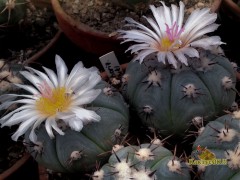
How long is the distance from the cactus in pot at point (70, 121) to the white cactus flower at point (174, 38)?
0.43 feet

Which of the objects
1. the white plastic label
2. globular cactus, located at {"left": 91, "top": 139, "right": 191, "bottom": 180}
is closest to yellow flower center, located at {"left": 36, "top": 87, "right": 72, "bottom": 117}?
globular cactus, located at {"left": 91, "top": 139, "right": 191, "bottom": 180}

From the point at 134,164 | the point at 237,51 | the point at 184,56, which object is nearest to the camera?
the point at 134,164

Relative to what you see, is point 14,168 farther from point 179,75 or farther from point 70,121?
point 179,75

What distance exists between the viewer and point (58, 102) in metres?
1.05

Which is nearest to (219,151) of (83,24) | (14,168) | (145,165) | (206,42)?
(145,165)

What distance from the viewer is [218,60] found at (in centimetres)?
110

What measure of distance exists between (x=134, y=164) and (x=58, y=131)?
17 cm

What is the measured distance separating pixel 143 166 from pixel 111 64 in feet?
1.53

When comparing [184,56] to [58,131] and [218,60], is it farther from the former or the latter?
[58,131]

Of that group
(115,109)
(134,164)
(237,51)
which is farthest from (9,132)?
(237,51)

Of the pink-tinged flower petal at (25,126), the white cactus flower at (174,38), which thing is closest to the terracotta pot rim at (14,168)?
the pink-tinged flower petal at (25,126)

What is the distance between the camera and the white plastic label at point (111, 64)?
4.28 ft

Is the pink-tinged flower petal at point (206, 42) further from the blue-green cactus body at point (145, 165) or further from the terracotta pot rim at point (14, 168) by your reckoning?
the terracotta pot rim at point (14, 168)

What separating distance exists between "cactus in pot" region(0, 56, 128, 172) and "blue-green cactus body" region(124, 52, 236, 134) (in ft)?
0.26
